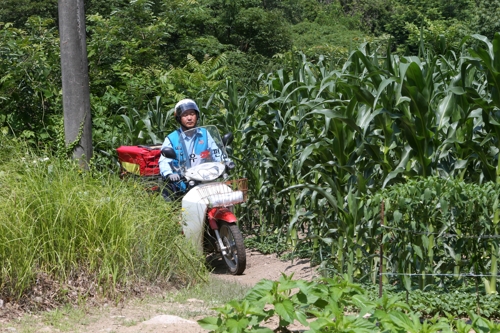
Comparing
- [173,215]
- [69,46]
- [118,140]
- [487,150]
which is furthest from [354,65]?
[118,140]

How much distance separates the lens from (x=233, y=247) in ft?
24.3

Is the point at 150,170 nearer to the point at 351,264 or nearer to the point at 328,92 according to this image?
the point at 328,92

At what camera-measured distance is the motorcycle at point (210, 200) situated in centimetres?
727

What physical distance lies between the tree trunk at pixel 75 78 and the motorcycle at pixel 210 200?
117cm

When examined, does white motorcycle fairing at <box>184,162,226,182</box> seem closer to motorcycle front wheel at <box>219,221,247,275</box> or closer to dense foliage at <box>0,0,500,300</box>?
motorcycle front wheel at <box>219,221,247,275</box>

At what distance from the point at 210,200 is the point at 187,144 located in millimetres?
761

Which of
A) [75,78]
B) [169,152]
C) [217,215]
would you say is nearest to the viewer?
[169,152]

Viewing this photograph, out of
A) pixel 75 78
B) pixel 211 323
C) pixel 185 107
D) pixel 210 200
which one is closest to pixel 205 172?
pixel 210 200

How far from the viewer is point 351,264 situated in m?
6.14

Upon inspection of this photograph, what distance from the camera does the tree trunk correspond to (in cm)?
793

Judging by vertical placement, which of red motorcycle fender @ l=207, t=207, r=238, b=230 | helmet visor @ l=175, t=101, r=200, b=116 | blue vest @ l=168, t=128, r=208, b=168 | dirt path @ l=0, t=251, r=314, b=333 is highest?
helmet visor @ l=175, t=101, r=200, b=116

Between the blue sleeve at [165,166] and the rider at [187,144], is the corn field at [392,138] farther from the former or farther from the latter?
the blue sleeve at [165,166]

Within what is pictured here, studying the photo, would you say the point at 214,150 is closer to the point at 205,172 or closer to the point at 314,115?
the point at 205,172

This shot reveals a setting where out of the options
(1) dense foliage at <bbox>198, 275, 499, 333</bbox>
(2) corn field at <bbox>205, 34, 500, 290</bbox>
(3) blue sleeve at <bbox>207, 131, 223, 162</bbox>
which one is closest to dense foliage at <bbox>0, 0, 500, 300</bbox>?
(2) corn field at <bbox>205, 34, 500, 290</bbox>
